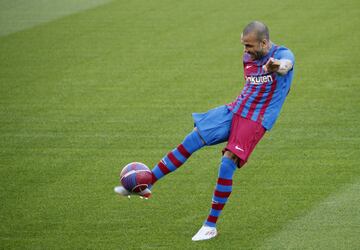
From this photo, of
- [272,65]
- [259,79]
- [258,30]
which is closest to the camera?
[272,65]

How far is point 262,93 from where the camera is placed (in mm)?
8117

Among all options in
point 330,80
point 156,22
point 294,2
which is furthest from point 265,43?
point 294,2

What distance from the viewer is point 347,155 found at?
10.3m

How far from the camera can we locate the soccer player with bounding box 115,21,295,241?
789 cm

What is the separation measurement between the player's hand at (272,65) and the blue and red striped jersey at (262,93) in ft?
1.25

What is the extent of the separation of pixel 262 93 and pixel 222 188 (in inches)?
40.1

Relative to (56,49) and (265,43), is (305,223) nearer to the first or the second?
(265,43)

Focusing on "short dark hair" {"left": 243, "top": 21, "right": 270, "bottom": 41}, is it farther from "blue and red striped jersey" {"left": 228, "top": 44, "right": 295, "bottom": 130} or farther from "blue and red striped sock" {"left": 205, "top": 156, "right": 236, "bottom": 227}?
"blue and red striped sock" {"left": 205, "top": 156, "right": 236, "bottom": 227}

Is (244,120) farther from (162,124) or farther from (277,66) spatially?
(162,124)

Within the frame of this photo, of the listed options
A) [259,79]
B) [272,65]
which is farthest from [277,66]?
[259,79]

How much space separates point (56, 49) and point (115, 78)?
2.42 meters

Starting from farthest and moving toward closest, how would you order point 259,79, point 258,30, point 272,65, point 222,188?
point 259,79
point 222,188
point 258,30
point 272,65

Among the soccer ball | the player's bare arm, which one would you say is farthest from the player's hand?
the soccer ball

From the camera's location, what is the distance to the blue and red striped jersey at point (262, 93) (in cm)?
805
